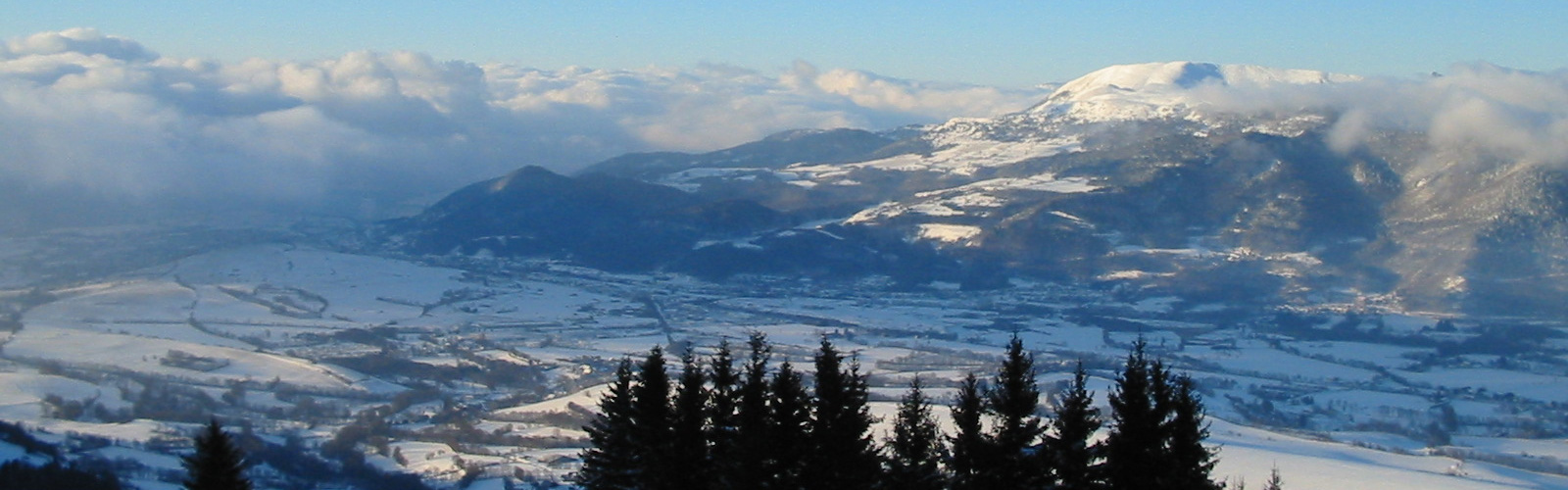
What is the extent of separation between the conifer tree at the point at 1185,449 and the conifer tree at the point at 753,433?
497 centimetres

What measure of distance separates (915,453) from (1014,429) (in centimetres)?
369

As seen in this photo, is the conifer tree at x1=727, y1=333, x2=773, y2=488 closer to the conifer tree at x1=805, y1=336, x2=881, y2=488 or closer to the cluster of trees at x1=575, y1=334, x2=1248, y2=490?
the cluster of trees at x1=575, y1=334, x2=1248, y2=490

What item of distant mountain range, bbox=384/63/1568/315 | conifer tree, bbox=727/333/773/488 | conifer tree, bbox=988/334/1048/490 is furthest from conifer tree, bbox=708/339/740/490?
distant mountain range, bbox=384/63/1568/315

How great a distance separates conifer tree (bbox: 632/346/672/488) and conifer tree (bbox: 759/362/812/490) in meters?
1.69

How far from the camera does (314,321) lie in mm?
90375

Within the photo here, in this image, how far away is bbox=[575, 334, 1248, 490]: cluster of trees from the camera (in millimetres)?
17109

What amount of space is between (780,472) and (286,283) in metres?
97.0

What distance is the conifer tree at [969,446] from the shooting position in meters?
18.3

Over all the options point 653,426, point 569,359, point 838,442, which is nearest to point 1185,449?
point 838,442

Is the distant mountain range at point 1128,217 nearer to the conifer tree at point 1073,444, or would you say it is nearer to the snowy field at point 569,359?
the snowy field at point 569,359

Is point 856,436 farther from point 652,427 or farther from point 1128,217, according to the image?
point 1128,217

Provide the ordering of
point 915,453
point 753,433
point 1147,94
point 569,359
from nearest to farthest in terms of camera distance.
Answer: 1. point 753,433
2. point 915,453
3. point 569,359
4. point 1147,94

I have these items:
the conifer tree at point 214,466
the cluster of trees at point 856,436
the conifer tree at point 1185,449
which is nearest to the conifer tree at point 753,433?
the cluster of trees at point 856,436

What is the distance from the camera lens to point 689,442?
770 inches
